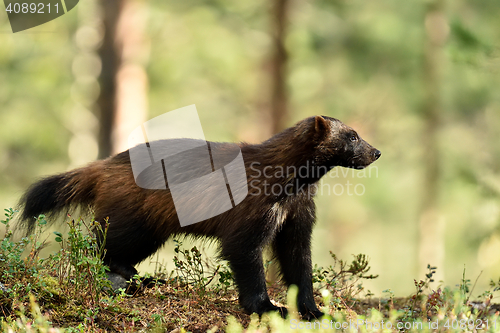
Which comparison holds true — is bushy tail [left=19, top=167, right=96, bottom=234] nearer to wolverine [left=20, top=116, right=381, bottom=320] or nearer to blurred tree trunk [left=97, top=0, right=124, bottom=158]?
wolverine [left=20, top=116, right=381, bottom=320]

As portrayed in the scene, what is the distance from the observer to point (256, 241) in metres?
4.19

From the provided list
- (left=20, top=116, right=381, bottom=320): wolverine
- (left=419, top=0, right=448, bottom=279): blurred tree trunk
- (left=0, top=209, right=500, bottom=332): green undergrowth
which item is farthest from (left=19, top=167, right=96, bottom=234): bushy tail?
(left=419, top=0, right=448, bottom=279): blurred tree trunk

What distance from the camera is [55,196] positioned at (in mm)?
4957

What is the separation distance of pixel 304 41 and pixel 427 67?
376 centimetres

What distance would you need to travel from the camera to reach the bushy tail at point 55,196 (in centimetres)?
491

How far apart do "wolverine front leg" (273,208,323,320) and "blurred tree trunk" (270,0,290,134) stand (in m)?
5.89

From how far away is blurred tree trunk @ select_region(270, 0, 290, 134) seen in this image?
1046 centimetres

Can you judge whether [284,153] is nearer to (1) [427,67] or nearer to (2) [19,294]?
(2) [19,294]

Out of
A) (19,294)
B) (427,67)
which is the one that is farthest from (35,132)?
(19,294)

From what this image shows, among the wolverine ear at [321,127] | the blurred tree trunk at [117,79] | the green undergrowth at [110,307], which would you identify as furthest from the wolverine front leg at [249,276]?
the blurred tree trunk at [117,79]

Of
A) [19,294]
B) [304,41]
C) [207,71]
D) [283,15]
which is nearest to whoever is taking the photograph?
[19,294]

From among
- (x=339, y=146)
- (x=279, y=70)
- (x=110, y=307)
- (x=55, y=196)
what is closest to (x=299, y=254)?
(x=339, y=146)

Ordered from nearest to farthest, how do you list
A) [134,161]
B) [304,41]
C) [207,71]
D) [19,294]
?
[19,294] < [134,161] < [304,41] < [207,71]

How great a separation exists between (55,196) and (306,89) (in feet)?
38.8
